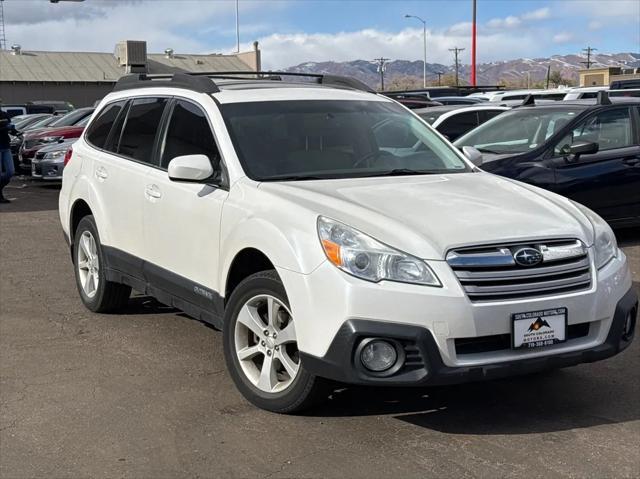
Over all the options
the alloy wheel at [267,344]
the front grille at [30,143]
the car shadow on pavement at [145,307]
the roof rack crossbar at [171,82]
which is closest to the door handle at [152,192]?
the roof rack crossbar at [171,82]

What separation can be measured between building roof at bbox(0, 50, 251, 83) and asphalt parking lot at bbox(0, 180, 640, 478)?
177 ft

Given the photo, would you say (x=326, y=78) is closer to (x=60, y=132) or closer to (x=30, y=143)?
(x=60, y=132)

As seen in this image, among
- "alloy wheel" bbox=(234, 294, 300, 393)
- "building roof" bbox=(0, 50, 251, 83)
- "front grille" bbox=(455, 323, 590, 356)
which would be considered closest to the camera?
"front grille" bbox=(455, 323, 590, 356)

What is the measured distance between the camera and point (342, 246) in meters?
4.08

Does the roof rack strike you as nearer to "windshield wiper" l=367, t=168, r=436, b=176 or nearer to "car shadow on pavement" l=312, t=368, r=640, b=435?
"windshield wiper" l=367, t=168, r=436, b=176

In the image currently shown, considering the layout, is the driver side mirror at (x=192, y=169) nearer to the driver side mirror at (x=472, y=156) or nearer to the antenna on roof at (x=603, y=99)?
the driver side mirror at (x=472, y=156)

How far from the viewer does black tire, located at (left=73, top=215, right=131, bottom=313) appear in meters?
6.52

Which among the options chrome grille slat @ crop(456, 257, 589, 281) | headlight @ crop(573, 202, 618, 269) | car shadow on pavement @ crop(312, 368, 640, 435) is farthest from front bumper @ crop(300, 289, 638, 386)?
headlight @ crop(573, 202, 618, 269)

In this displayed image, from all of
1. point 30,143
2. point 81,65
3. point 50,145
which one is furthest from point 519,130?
point 81,65

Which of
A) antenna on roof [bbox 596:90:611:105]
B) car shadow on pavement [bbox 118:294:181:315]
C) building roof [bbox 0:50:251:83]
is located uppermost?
building roof [bbox 0:50:251:83]

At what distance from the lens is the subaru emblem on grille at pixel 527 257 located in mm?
4094

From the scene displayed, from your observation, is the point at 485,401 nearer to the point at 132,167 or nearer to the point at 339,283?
the point at 339,283

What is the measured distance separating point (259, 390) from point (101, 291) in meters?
2.48

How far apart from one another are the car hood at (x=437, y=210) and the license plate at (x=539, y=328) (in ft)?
1.25
